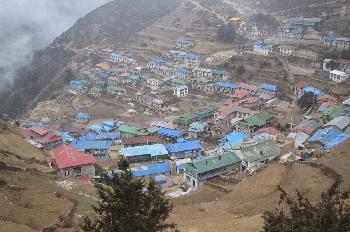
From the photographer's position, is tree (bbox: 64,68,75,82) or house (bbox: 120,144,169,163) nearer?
house (bbox: 120,144,169,163)

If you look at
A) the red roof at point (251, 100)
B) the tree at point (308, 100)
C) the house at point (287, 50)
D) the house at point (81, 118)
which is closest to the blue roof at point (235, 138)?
the tree at point (308, 100)

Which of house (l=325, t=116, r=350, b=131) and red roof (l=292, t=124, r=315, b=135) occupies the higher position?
house (l=325, t=116, r=350, b=131)

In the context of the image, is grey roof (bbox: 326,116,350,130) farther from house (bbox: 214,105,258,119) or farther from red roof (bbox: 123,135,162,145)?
red roof (bbox: 123,135,162,145)

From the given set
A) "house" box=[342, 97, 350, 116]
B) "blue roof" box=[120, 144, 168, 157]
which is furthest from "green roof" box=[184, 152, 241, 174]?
"house" box=[342, 97, 350, 116]

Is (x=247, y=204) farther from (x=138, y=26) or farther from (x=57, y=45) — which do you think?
(x=57, y=45)

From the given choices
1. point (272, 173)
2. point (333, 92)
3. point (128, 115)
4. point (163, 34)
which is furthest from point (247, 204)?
point (163, 34)

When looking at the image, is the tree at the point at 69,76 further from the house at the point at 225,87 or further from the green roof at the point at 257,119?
the green roof at the point at 257,119

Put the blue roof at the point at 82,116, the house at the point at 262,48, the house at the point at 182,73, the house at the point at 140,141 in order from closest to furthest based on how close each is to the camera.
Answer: the house at the point at 140,141, the blue roof at the point at 82,116, the house at the point at 262,48, the house at the point at 182,73
